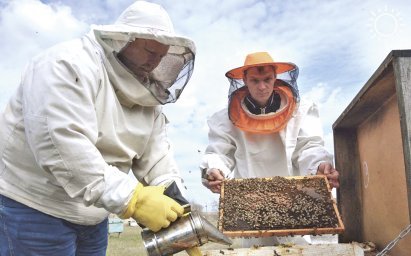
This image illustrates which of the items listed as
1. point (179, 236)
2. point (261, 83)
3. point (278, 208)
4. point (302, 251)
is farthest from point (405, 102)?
point (261, 83)

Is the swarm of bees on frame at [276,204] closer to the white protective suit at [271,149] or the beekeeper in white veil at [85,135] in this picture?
the white protective suit at [271,149]

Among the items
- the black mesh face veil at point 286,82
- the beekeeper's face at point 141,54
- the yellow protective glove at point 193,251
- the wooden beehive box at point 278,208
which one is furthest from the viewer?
the black mesh face veil at point 286,82

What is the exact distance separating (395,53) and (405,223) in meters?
1.43

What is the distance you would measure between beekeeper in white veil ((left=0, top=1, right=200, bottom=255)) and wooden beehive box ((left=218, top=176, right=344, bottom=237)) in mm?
1355

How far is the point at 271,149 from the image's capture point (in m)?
5.07

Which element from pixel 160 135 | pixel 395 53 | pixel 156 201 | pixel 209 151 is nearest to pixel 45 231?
pixel 156 201

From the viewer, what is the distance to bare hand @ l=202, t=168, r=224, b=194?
477 cm

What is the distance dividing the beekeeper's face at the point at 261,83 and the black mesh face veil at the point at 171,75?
1673 mm

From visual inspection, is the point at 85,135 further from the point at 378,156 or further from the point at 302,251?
the point at 378,156

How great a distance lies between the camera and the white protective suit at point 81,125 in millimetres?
2361

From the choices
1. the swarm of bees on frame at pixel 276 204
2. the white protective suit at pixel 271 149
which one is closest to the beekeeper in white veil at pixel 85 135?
the swarm of bees on frame at pixel 276 204

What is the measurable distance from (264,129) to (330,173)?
842 mm

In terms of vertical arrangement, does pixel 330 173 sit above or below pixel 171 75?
below

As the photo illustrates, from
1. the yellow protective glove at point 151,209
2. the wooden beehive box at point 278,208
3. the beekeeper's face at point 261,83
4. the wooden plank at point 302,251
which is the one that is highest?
the beekeeper's face at point 261,83
